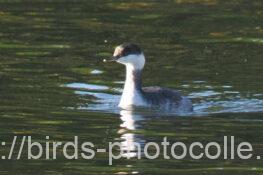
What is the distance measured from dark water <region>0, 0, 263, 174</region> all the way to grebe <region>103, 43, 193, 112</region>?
248 millimetres

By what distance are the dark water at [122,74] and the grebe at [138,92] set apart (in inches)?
9.8

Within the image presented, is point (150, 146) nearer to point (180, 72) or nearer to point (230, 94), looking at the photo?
point (230, 94)

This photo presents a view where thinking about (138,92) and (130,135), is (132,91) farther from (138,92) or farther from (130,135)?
(130,135)

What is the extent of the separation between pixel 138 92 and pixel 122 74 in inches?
Answer: 92.3

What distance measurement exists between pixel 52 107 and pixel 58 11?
8440 mm

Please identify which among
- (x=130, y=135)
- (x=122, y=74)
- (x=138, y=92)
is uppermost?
(x=122, y=74)

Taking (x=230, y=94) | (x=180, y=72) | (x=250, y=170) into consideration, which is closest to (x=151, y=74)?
(x=180, y=72)

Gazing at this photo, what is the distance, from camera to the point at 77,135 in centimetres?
1683

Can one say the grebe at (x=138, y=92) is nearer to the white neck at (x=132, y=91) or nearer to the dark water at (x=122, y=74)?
the white neck at (x=132, y=91)

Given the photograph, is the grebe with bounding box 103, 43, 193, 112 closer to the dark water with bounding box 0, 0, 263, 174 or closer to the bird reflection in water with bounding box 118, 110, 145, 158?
the dark water with bounding box 0, 0, 263, 174

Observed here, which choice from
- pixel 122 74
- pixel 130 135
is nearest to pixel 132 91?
pixel 122 74

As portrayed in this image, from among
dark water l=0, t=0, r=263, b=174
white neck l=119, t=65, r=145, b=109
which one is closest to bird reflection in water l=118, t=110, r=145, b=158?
dark water l=0, t=0, r=263, b=174

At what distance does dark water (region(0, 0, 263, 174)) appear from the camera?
16.5 meters

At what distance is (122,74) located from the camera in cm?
2191
